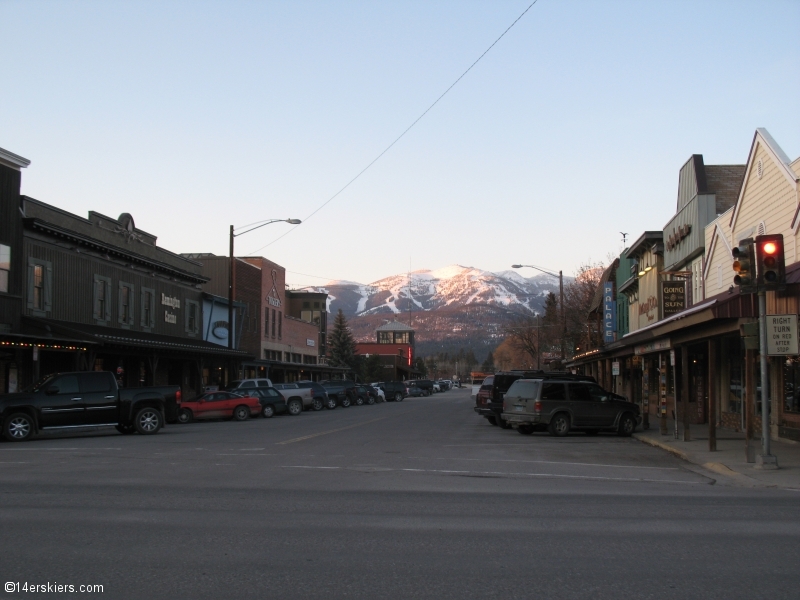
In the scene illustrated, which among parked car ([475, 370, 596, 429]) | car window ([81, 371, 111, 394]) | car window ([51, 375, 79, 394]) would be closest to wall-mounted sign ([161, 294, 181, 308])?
parked car ([475, 370, 596, 429])

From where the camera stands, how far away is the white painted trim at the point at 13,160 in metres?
31.7

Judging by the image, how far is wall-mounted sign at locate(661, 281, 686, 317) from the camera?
3145 cm

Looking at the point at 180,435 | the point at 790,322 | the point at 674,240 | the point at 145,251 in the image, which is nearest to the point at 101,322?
the point at 145,251

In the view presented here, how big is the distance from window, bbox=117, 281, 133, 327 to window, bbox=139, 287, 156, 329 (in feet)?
4.24

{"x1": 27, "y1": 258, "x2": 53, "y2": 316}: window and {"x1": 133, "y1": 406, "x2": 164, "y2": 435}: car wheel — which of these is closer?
{"x1": 133, "y1": 406, "x2": 164, "y2": 435}: car wheel

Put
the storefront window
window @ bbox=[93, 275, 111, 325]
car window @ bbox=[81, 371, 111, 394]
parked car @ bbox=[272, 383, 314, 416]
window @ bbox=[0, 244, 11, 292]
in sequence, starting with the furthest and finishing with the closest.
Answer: parked car @ bbox=[272, 383, 314, 416], window @ bbox=[93, 275, 111, 325], window @ bbox=[0, 244, 11, 292], car window @ bbox=[81, 371, 111, 394], the storefront window

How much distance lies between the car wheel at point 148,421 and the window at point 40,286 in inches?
426

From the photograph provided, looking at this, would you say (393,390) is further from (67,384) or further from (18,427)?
(18,427)

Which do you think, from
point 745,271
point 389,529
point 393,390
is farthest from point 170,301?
point 389,529

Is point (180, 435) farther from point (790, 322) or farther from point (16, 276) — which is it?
point (790, 322)

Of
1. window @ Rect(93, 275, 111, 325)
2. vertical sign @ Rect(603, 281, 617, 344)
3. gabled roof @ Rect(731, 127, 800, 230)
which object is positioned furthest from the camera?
vertical sign @ Rect(603, 281, 617, 344)

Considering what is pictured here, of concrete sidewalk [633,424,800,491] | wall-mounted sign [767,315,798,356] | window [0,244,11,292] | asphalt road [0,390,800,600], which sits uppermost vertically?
window [0,244,11,292]

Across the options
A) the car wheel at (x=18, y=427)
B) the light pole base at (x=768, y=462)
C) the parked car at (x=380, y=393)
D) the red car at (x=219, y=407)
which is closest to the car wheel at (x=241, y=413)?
the red car at (x=219, y=407)

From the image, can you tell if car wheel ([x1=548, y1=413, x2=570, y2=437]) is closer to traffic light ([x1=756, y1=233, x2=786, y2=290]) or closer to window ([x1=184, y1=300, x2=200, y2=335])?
traffic light ([x1=756, y1=233, x2=786, y2=290])
